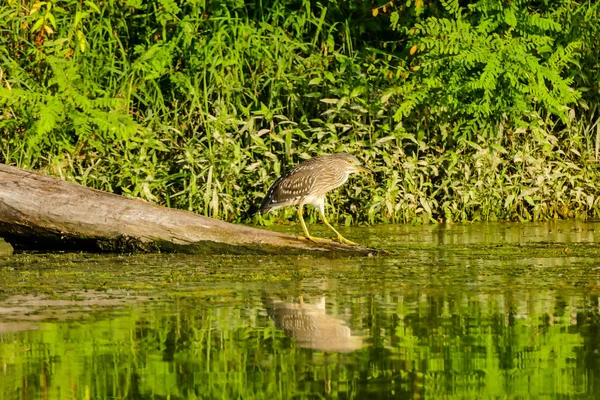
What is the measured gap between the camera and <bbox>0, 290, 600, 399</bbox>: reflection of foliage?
17.4ft

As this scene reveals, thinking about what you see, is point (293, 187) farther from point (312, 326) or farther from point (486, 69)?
point (312, 326)

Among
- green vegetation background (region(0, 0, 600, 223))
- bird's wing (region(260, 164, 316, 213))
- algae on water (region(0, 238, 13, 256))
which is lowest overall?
algae on water (region(0, 238, 13, 256))

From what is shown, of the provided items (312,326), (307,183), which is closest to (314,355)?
(312,326)

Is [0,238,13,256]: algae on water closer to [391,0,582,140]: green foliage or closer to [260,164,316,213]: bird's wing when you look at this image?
[260,164,316,213]: bird's wing

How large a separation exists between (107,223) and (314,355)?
4153 millimetres

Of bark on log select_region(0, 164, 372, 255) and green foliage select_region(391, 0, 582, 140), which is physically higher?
green foliage select_region(391, 0, 582, 140)

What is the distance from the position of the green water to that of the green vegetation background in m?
2.93

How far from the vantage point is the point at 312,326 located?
6.69 meters

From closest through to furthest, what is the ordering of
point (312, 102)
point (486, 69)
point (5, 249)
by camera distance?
point (5, 249), point (486, 69), point (312, 102)

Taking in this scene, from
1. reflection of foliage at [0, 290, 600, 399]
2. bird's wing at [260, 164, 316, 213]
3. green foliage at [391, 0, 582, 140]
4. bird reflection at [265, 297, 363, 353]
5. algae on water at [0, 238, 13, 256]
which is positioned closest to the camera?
reflection of foliage at [0, 290, 600, 399]

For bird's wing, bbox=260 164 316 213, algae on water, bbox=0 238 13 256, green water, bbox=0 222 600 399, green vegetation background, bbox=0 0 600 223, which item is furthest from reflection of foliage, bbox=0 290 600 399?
green vegetation background, bbox=0 0 600 223

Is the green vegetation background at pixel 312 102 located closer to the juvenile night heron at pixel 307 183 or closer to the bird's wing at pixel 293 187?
the juvenile night heron at pixel 307 183

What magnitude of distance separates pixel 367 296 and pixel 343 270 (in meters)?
1.16

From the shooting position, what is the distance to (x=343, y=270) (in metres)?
8.88
